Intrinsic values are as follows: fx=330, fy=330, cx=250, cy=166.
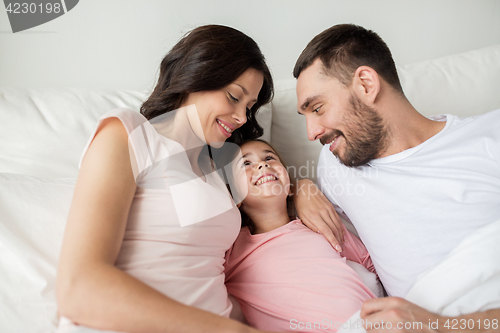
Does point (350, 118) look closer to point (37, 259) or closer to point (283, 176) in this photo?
point (283, 176)

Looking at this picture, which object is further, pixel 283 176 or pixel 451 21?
pixel 451 21

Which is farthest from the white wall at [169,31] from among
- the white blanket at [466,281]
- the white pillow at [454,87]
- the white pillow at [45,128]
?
the white blanket at [466,281]

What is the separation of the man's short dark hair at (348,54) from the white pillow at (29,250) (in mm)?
964

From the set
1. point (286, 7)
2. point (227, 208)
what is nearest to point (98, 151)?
point (227, 208)

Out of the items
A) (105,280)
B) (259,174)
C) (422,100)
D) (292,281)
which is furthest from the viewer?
(422,100)

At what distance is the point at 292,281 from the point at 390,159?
0.54 meters

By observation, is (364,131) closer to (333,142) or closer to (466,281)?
(333,142)

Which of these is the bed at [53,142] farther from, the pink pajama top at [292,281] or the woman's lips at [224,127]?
the pink pajama top at [292,281]

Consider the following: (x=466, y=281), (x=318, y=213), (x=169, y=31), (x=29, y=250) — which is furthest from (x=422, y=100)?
(x=29, y=250)

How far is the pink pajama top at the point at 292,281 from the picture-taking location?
98 cm

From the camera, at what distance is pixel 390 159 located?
3.82 ft

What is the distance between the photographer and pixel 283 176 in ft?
4.29

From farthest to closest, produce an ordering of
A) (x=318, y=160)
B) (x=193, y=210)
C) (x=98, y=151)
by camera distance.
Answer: (x=318, y=160), (x=193, y=210), (x=98, y=151)

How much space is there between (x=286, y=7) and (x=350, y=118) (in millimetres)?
872
